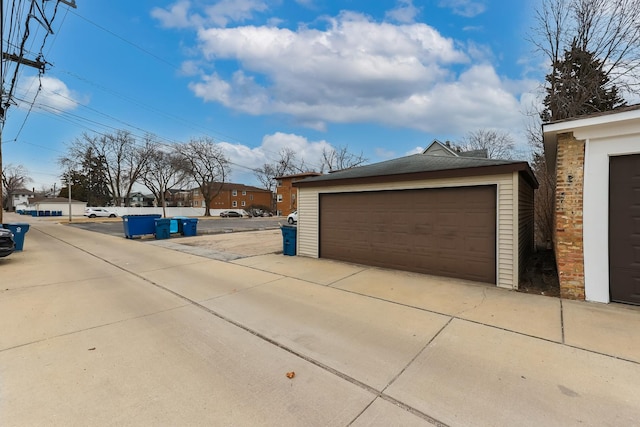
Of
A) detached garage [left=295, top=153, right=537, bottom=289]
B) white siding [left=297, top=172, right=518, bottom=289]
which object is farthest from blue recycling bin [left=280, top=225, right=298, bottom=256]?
white siding [left=297, top=172, right=518, bottom=289]

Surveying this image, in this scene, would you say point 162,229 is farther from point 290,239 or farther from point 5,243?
point 290,239

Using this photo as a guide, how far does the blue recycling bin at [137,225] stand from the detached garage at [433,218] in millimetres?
9891

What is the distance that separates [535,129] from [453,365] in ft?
44.5

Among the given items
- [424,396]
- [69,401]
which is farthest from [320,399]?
[69,401]

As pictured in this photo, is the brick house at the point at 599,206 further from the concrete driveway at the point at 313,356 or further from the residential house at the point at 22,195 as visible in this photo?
the residential house at the point at 22,195

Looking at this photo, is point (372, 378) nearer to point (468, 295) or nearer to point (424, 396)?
point (424, 396)

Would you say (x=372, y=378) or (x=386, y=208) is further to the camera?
(x=386, y=208)

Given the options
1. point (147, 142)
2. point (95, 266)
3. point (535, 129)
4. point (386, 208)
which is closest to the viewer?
point (386, 208)

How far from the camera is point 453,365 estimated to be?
2803 mm

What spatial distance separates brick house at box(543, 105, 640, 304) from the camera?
436 centimetres

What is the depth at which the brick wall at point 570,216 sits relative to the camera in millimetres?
4750

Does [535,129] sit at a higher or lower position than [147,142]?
lower

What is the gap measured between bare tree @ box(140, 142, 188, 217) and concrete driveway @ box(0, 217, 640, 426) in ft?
126

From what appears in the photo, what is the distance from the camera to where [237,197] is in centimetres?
5838
